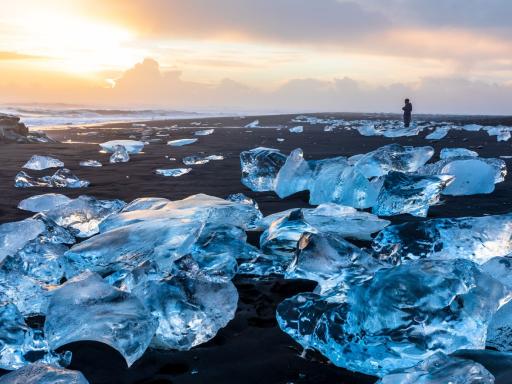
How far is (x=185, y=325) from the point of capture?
1.66 metres

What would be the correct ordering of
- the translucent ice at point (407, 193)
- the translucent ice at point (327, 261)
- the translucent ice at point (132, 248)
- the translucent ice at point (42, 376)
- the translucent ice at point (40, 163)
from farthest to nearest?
the translucent ice at point (40, 163) → the translucent ice at point (407, 193) → the translucent ice at point (132, 248) → the translucent ice at point (327, 261) → the translucent ice at point (42, 376)

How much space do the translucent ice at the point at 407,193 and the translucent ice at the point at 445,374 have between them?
235 cm

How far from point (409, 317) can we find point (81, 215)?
8.28 feet

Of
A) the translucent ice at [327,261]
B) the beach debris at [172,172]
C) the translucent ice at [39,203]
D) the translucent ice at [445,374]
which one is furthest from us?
the beach debris at [172,172]

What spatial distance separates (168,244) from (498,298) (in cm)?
148

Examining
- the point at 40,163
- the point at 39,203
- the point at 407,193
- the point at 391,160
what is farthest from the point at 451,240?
the point at 40,163

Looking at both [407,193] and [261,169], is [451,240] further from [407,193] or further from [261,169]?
[261,169]

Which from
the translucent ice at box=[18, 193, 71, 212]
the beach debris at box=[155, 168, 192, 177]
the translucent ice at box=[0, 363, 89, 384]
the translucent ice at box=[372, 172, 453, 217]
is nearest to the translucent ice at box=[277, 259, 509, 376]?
the translucent ice at box=[0, 363, 89, 384]

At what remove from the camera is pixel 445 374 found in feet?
3.59

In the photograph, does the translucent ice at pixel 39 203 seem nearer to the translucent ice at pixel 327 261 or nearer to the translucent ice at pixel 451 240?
the translucent ice at pixel 327 261

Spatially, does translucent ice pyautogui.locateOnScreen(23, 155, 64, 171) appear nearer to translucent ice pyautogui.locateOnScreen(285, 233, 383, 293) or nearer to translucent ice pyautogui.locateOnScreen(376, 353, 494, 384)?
translucent ice pyautogui.locateOnScreen(285, 233, 383, 293)

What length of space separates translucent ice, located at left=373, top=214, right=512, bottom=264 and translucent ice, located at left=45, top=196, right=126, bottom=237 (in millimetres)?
2029

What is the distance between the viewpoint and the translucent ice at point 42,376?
1254 mm

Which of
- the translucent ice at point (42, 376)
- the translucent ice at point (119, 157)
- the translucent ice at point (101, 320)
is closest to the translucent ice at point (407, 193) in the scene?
the translucent ice at point (101, 320)
